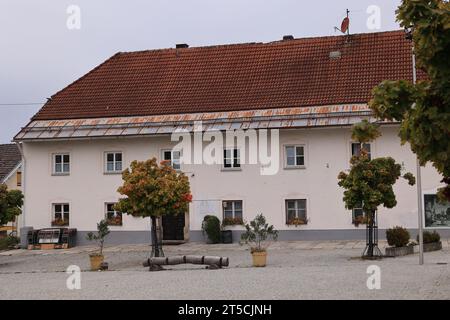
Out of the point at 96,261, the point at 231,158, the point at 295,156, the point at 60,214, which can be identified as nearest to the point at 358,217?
the point at 295,156

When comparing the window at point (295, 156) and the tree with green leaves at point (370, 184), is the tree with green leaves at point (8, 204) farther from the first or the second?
the tree with green leaves at point (370, 184)

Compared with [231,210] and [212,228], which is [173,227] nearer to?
[212,228]

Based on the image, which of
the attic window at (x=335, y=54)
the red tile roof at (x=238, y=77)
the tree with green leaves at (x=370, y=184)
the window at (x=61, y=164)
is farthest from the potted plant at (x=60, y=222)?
the tree with green leaves at (x=370, y=184)

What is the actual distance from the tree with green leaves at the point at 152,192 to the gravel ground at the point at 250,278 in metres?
1.90

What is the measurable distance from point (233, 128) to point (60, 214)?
373 inches

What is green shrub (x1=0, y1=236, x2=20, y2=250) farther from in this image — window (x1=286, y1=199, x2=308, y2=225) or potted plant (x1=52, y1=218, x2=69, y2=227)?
window (x1=286, y1=199, x2=308, y2=225)

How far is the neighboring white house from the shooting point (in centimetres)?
3053

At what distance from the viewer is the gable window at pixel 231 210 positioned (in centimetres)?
3175

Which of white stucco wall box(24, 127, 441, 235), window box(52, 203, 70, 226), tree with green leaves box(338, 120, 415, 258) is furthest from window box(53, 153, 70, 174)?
tree with green leaves box(338, 120, 415, 258)

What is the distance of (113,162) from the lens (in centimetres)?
3350

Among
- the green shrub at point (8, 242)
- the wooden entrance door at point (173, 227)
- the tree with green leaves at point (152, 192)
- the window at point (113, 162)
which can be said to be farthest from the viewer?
the green shrub at point (8, 242)
